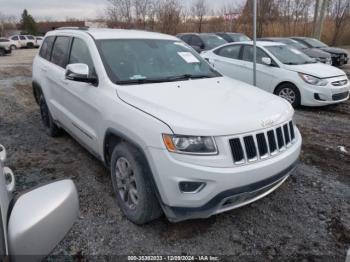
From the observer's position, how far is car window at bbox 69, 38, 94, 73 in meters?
3.39

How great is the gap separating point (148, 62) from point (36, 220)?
8.09 ft

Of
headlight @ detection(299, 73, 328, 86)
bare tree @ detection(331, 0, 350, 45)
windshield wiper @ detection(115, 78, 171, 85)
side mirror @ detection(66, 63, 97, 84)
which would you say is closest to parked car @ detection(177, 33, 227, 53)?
headlight @ detection(299, 73, 328, 86)

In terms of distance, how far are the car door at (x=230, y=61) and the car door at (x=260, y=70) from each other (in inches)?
5.7

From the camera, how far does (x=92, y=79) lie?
3.11 meters

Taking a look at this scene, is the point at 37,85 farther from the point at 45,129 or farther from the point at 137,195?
the point at 137,195

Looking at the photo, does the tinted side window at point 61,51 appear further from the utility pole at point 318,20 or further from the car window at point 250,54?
the utility pole at point 318,20

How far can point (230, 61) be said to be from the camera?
8.05 meters

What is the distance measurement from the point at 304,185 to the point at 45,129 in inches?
172

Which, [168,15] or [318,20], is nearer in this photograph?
[318,20]

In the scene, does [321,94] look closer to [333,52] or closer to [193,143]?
[193,143]

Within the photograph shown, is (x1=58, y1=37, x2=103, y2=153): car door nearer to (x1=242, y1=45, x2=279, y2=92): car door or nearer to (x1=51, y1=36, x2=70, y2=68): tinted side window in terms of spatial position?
(x1=51, y1=36, x2=70, y2=68): tinted side window

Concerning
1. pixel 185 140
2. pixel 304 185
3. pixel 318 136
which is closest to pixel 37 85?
pixel 185 140

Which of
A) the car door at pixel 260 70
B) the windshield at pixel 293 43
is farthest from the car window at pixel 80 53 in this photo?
the windshield at pixel 293 43

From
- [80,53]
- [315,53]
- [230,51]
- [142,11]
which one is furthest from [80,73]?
[142,11]
